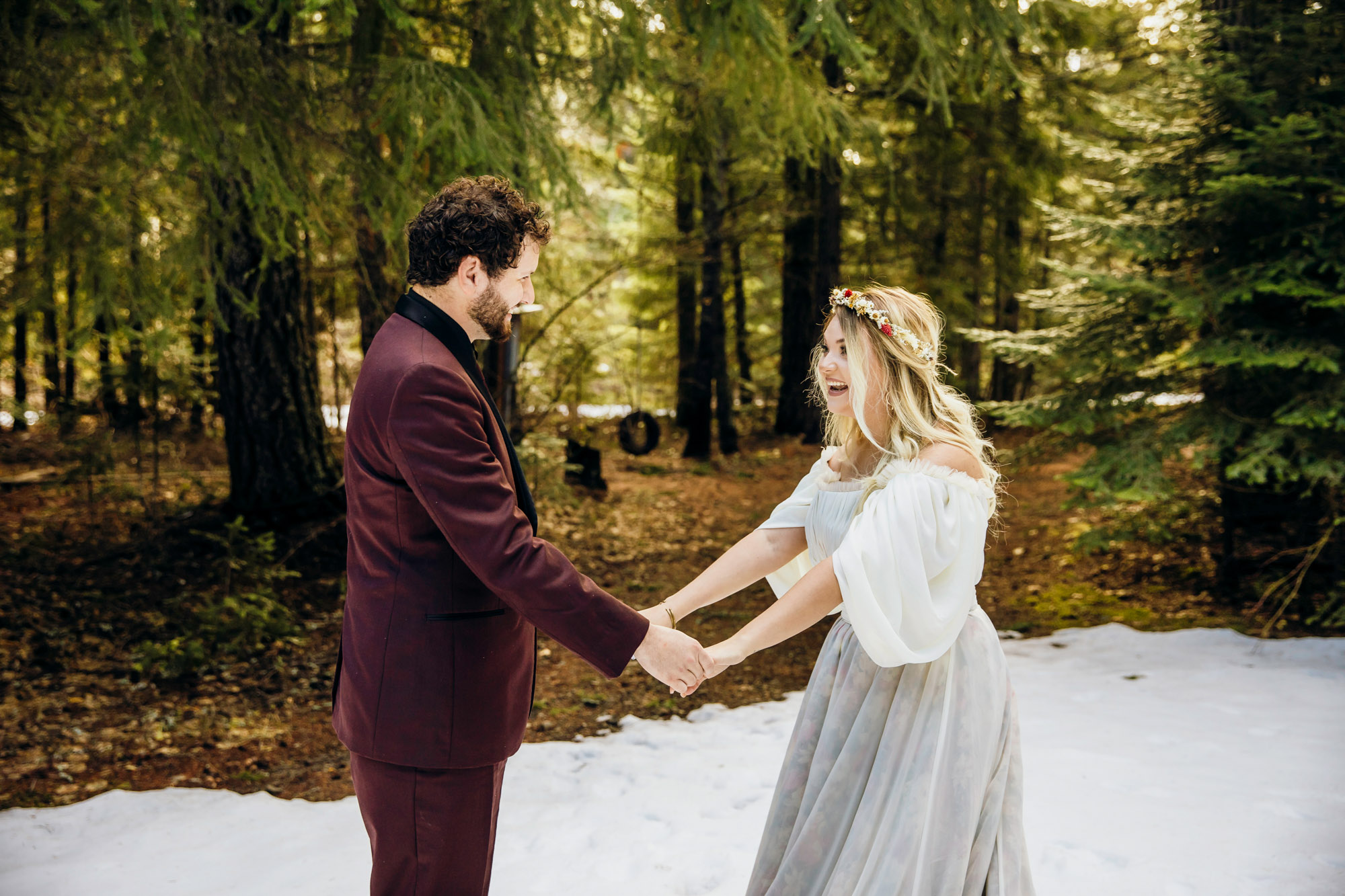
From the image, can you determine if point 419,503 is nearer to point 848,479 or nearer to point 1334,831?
point 848,479

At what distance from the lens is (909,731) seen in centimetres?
233

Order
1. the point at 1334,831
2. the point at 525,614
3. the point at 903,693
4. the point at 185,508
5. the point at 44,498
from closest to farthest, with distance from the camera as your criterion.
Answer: the point at 525,614 → the point at 903,693 → the point at 1334,831 → the point at 185,508 → the point at 44,498

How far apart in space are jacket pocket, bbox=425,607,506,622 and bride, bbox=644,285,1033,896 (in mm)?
577

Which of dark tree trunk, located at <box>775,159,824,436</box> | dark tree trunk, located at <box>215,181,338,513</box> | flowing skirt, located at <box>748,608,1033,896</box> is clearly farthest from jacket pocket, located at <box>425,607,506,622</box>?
dark tree trunk, located at <box>775,159,824,436</box>

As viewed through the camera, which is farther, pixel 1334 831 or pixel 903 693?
pixel 1334 831

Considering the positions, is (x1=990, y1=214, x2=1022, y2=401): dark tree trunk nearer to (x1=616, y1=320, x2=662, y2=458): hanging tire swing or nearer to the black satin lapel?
(x1=616, y1=320, x2=662, y2=458): hanging tire swing

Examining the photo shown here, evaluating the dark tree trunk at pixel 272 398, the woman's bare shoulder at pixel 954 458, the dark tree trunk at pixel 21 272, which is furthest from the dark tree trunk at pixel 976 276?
the woman's bare shoulder at pixel 954 458

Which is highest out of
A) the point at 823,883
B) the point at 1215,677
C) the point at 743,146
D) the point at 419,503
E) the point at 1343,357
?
the point at 743,146

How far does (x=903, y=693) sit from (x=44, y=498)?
31.9ft

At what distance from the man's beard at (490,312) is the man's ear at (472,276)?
0.01m

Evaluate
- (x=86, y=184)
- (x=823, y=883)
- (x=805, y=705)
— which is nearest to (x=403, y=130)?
(x=86, y=184)

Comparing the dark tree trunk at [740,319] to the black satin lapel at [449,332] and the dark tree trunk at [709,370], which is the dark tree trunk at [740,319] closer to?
the dark tree trunk at [709,370]

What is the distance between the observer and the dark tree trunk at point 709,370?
13.1 m

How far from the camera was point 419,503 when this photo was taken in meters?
2.16
